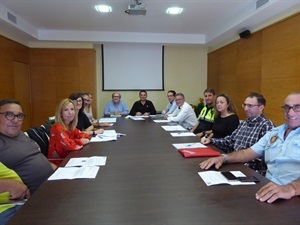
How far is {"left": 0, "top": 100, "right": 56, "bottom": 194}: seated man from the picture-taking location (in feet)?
5.83

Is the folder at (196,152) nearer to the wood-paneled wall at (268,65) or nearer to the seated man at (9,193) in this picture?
the seated man at (9,193)

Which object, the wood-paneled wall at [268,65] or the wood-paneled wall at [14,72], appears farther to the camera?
the wood-paneled wall at [14,72]

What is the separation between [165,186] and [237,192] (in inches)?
13.6

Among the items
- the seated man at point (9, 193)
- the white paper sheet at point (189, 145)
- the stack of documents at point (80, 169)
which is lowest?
the seated man at point (9, 193)

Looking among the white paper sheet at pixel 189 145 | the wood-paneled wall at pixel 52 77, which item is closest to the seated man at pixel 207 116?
the white paper sheet at pixel 189 145

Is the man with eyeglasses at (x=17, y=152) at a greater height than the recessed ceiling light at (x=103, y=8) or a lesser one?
lesser

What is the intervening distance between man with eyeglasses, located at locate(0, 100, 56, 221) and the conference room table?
1.82ft

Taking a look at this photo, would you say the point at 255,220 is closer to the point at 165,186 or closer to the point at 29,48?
the point at 165,186

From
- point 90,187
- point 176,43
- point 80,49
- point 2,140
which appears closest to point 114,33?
point 80,49

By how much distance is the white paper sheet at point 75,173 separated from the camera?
145 cm

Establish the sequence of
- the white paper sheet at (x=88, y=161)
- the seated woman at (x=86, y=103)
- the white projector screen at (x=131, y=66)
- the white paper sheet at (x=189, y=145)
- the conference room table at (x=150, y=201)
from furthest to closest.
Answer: the white projector screen at (x=131, y=66)
the seated woman at (x=86, y=103)
the white paper sheet at (x=189, y=145)
the white paper sheet at (x=88, y=161)
the conference room table at (x=150, y=201)

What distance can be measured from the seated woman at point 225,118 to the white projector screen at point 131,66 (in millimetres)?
4326

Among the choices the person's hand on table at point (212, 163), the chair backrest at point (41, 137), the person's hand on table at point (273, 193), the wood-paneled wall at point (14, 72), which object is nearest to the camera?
the person's hand on table at point (273, 193)

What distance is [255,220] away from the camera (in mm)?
959
